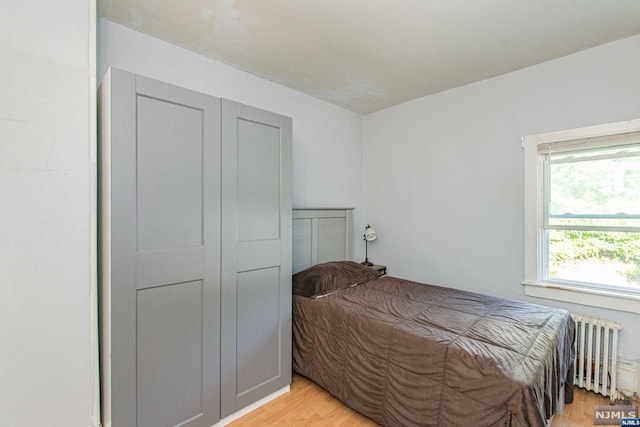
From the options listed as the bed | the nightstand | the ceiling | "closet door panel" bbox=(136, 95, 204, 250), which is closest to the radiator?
the bed

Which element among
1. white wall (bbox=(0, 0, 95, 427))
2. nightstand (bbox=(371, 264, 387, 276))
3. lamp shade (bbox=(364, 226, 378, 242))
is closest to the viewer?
white wall (bbox=(0, 0, 95, 427))

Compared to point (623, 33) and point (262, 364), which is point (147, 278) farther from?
point (623, 33)

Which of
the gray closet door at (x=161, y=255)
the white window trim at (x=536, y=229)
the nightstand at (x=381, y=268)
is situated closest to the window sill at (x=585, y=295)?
the white window trim at (x=536, y=229)

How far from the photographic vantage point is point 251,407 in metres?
1.98

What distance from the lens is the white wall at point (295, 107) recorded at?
1956 mm

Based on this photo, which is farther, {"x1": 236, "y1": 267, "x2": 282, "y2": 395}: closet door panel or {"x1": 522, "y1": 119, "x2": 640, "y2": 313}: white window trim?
{"x1": 522, "y1": 119, "x2": 640, "y2": 313}: white window trim

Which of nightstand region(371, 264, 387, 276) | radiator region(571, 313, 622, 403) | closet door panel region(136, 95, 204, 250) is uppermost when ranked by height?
closet door panel region(136, 95, 204, 250)

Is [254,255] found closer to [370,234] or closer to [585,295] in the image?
[370,234]

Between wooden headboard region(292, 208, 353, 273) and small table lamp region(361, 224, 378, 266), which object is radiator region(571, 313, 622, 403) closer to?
small table lamp region(361, 224, 378, 266)

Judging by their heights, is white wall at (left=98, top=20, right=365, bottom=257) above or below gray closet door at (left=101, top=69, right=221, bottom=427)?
above

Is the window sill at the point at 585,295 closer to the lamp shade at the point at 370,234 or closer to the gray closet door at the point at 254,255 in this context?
the lamp shade at the point at 370,234

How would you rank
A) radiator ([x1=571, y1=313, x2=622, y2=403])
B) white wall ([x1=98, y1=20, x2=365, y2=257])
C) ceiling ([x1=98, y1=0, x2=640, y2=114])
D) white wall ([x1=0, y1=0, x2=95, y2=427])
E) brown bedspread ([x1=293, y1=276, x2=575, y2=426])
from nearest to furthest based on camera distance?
white wall ([x1=0, y1=0, x2=95, y2=427]) → brown bedspread ([x1=293, y1=276, x2=575, y2=426]) → ceiling ([x1=98, y1=0, x2=640, y2=114]) → white wall ([x1=98, y1=20, x2=365, y2=257]) → radiator ([x1=571, y1=313, x2=622, y2=403])

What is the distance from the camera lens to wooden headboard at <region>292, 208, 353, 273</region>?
286 cm

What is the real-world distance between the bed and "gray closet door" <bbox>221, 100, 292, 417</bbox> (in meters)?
0.30
